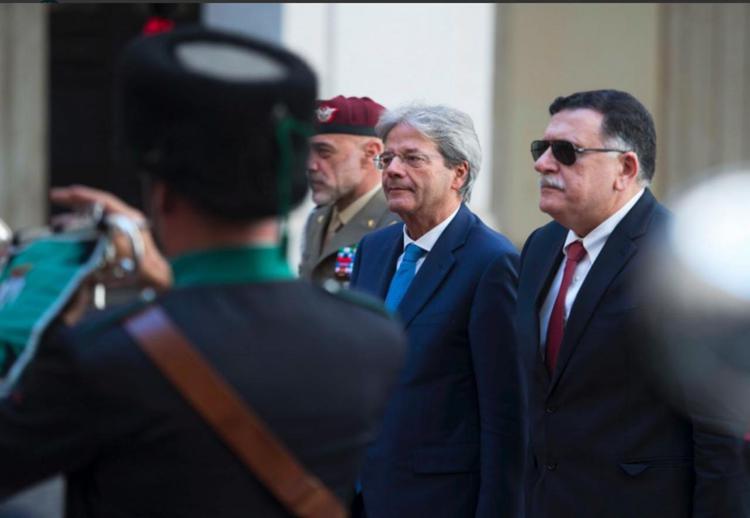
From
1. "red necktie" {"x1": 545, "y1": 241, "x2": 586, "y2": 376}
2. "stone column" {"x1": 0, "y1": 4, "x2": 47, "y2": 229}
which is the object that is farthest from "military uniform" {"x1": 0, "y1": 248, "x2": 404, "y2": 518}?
"stone column" {"x1": 0, "y1": 4, "x2": 47, "y2": 229}

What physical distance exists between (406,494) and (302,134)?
79.7 inches

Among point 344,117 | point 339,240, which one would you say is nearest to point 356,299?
point 339,240

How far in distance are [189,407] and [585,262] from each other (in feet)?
6.77

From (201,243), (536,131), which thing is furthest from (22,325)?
(536,131)

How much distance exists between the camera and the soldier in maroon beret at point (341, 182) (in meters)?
5.30

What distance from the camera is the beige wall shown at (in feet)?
33.9

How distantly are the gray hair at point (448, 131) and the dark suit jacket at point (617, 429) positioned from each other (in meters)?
0.72

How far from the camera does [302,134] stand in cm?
229

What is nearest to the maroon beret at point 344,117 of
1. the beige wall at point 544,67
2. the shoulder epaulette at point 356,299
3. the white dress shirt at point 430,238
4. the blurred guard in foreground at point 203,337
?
the white dress shirt at point 430,238

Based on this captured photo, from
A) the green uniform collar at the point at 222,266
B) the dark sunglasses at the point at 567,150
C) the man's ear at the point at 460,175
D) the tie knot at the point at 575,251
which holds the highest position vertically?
the green uniform collar at the point at 222,266

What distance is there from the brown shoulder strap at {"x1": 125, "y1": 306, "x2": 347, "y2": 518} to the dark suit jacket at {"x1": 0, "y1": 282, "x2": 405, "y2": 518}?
0.5 inches

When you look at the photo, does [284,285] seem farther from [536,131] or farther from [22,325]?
[536,131]

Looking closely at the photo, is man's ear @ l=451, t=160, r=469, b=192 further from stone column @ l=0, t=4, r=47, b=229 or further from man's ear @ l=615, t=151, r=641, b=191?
stone column @ l=0, t=4, r=47, b=229

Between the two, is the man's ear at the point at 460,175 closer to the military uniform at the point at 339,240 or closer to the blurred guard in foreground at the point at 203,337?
the military uniform at the point at 339,240
